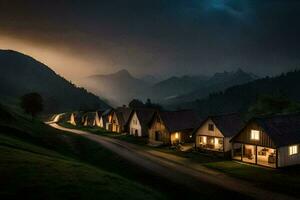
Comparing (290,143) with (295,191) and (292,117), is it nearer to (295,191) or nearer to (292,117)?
(292,117)

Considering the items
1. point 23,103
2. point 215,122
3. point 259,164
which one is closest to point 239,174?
point 259,164

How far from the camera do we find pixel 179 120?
7656 cm

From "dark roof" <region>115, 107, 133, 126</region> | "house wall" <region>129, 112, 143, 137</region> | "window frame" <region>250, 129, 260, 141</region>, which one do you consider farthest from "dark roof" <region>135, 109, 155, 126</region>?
"window frame" <region>250, 129, 260, 141</region>

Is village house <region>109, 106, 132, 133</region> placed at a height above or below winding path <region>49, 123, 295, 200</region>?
above

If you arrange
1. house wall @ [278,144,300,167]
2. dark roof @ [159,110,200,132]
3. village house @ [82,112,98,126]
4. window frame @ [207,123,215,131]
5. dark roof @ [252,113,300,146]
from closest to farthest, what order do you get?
house wall @ [278,144,300,167]
dark roof @ [252,113,300,146]
window frame @ [207,123,215,131]
dark roof @ [159,110,200,132]
village house @ [82,112,98,126]

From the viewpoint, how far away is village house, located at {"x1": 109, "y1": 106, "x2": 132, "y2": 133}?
101131mm

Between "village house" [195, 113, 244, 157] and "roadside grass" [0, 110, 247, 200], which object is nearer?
"roadside grass" [0, 110, 247, 200]

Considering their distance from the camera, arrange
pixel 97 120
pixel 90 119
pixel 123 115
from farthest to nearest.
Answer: pixel 90 119
pixel 97 120
pixel 123 115

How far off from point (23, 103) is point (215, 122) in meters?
72.6

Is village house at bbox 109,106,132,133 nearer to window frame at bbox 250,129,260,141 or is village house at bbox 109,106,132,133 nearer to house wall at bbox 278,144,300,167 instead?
window frame at bbox 250,129,260,141

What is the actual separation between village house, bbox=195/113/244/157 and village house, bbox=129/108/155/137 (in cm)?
2535

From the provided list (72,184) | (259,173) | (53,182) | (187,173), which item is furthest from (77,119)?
(53,182)

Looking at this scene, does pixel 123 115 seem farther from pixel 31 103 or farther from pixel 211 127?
pixel 211 127

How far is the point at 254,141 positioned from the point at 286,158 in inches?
208
